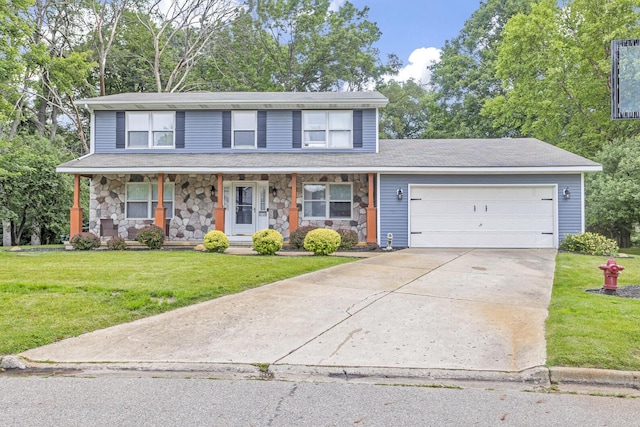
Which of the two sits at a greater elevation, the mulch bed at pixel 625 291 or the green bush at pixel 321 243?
the green bush at pixel 321 243

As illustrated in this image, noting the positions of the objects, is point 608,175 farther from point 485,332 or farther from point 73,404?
point 73,404

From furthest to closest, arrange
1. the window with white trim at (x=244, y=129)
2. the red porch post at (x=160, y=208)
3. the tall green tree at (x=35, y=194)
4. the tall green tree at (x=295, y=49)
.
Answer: the tall green tree at (x=295, y=49), the tall green tree at (x=35, y=194), the window with white trim at (x=244, y=129), the red porch post at (x=160, y=208)

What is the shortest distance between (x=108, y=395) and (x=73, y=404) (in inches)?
9.7

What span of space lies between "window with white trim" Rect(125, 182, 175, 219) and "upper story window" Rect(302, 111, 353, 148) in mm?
5205

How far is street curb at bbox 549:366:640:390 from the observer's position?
11.8 ft

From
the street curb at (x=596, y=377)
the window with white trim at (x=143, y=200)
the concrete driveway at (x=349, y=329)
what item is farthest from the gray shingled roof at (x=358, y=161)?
the street curb at (x=596, y=377)

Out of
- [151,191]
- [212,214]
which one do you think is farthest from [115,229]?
[212,214]

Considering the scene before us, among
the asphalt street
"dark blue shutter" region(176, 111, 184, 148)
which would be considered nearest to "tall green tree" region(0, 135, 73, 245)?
"dark blue shutter" region(176, 111, 184, 148)

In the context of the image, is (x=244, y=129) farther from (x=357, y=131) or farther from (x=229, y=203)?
(x=357, y=131)

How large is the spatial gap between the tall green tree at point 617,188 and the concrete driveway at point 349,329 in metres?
8.52

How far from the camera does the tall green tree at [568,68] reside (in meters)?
18.8

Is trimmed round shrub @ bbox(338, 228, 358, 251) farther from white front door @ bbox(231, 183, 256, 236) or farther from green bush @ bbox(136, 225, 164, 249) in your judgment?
green bush @ bbox(136, 225, 164, 249)

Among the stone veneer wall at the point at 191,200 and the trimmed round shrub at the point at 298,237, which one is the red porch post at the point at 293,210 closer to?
the trimmed round shrub at the point at 298,237

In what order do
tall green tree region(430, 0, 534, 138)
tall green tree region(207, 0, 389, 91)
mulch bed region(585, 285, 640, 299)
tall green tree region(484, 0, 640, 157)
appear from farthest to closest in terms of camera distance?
tall green tree region(207, 0, 389, 91) < tall green tree region(430, 0, 534, 138) < tall green tree region(484, 0, 640, 157) < mulch bed region(585, 285, 640, 299)
